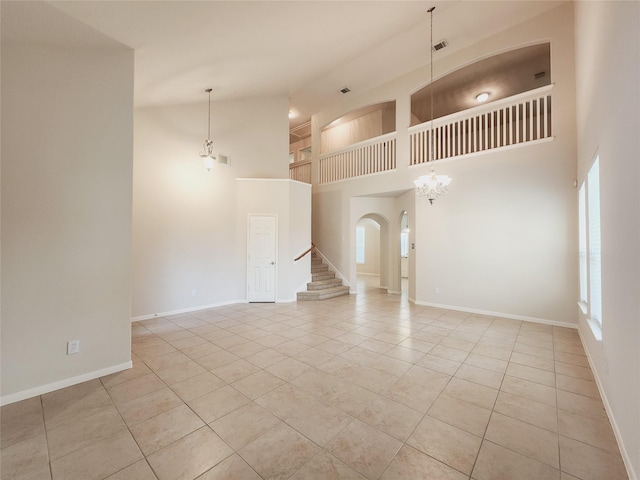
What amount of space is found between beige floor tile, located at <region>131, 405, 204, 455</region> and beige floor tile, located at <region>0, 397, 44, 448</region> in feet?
2.44

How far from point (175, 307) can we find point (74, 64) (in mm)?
4105

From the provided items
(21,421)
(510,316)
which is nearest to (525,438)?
(510,316)

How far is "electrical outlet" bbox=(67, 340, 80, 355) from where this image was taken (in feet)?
8.75

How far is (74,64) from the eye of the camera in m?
2.76

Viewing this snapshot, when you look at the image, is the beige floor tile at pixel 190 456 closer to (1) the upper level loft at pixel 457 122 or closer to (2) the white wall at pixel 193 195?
(2) the white wall at pixel 193 195

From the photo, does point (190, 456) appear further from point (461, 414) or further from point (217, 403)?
point (461, 414)

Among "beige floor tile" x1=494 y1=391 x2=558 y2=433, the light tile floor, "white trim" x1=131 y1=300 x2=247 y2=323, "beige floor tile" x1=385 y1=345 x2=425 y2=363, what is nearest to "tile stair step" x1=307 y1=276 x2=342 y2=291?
"white trim" x1=131 y1=300 x2=247 y2=323

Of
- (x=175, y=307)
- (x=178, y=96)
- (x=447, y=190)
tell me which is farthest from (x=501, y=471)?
(x=178, y=96)

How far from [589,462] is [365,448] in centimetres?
146

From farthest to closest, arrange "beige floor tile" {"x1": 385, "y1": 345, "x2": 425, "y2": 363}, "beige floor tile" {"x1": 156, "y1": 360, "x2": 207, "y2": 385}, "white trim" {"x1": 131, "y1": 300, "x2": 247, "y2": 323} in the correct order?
"white trim" {"x1": 131, "y1": 300, "x2": 247, "y2": 323} < "beige floor tile" {"x1": 385, "y1": 345, "x2": 425, "y2": 363} < "beige floor tile" {"x1": 156, "y1": 360, "x2": 207, "y2": 385}

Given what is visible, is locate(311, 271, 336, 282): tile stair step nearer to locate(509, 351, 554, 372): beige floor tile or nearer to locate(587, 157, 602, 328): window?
locate(509, 351, 554, 372): beige floor tile

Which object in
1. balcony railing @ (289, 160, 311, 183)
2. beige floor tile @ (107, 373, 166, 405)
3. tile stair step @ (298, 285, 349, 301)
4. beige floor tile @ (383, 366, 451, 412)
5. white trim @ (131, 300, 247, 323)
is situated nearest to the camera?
beige floor tile @ (383, 366, 451, 412)

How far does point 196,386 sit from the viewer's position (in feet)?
8.69

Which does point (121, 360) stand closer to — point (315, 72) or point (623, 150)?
point (623, 150)
